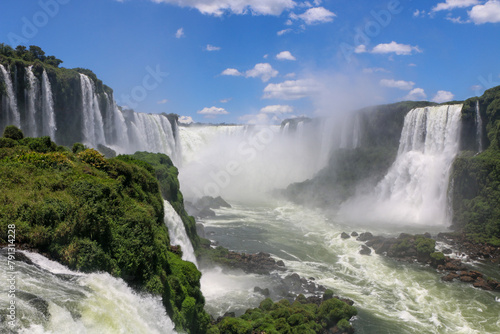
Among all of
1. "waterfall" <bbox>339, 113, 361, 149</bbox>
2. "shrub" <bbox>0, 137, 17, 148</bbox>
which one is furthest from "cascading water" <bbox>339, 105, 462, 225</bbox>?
"shrub" <bbox>0, 137, 17, 148</bbox>

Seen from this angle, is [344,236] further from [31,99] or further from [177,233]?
[31,99]

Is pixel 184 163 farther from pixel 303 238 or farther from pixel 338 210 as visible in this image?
pixel 303 238

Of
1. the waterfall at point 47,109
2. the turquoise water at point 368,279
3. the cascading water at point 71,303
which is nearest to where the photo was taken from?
the cascading water at point 71,303

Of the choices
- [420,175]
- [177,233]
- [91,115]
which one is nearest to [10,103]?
[91,115]

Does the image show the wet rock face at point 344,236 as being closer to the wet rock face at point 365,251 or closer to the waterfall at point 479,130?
the wet rock face at point 365,251

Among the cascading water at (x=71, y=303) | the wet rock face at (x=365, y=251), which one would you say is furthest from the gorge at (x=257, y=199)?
the wet rock face at (x=365, y=251)

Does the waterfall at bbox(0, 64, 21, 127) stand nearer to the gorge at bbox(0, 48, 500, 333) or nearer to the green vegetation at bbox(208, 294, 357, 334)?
the gorge at bbox(0, 48, 500, 333)
